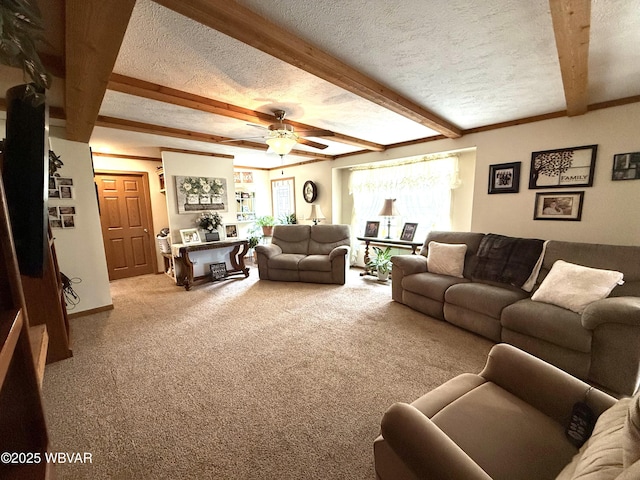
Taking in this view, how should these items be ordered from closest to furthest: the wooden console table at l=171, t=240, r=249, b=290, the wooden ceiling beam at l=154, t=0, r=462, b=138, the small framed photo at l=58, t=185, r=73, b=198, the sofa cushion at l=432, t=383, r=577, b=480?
the sofa cushion at l=432, t=383, r=577, b=480
the wooden ceiling beam at l=154, t=0, r=462, b=138
the small framed photo at l=58, t=185, r=73, b=198
the wooden console table at l=171, t=240, r=249, b=290

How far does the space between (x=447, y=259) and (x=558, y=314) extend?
122 cm

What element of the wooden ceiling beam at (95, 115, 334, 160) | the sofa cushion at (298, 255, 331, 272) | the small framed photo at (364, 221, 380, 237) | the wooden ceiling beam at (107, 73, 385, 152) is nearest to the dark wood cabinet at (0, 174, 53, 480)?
the wooden ceiling beam at (107, 73, 385, 152)

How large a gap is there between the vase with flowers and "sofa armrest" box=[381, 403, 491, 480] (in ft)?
13.9

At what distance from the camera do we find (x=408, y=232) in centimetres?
462

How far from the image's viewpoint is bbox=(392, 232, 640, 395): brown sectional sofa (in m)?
1.72

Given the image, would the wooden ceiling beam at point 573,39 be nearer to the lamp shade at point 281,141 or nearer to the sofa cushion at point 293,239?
the lamp shade at point 281,141

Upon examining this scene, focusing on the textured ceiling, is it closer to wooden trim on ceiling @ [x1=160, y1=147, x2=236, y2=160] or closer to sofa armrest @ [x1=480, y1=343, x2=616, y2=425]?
wooden trim on ceiling @ [x1=160, y1=147, x2=236, y2=160]

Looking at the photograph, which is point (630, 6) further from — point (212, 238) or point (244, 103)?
point (212, 238)

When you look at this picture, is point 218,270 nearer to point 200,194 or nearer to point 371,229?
point 200,194

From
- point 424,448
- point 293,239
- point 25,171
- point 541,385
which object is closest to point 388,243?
point 293,239

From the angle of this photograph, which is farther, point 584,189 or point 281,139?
point 584,189

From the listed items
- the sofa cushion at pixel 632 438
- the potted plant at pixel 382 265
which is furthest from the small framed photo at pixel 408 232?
the sofa cushion at pixel 632 438

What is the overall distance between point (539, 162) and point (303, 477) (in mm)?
3697

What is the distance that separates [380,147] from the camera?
4.44 m
